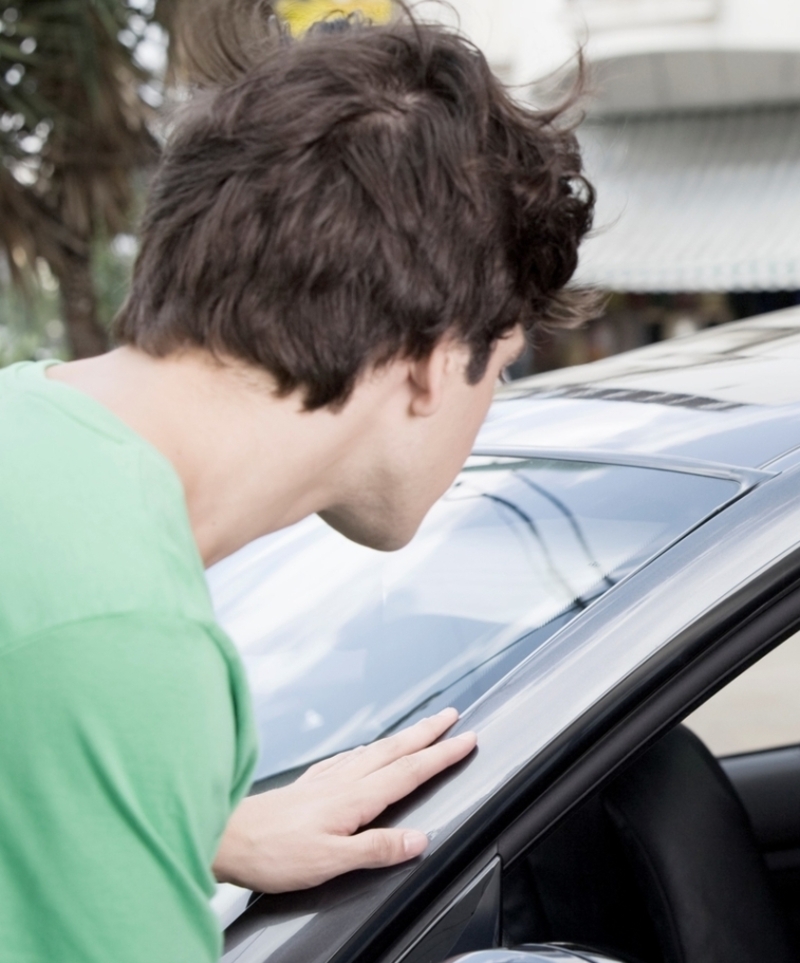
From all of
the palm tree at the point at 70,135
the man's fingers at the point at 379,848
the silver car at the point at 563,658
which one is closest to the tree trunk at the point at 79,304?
the palm tree at the point at 70,135

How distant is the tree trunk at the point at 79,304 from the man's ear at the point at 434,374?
766 cm

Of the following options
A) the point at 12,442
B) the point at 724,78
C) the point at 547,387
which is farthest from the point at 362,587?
the point at 724,78

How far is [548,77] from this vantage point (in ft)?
5.19

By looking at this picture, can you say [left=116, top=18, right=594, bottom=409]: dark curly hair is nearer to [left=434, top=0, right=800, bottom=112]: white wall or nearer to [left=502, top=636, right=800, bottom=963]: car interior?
[left=502, top=636, right=800, bottom=963]: car interior

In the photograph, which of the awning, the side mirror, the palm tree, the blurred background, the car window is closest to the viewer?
the side mirror

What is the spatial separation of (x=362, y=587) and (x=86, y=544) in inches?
33.5

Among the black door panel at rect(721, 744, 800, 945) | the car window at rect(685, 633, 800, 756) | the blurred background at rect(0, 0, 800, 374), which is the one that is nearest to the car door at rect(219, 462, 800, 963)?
the black door panel at rect(721, 744, 800, 945)

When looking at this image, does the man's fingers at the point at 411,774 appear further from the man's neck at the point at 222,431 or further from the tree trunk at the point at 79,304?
the tree trunk at the point at 79,304

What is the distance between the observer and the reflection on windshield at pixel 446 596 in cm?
140

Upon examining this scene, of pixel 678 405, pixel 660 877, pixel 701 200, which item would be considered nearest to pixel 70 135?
pixel 701 200

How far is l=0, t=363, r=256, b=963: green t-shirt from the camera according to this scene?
0.82 meters

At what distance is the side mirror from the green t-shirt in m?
0.25

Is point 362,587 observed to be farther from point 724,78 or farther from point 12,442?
point 724,78

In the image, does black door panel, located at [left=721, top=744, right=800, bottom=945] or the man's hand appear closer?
the man's hand
